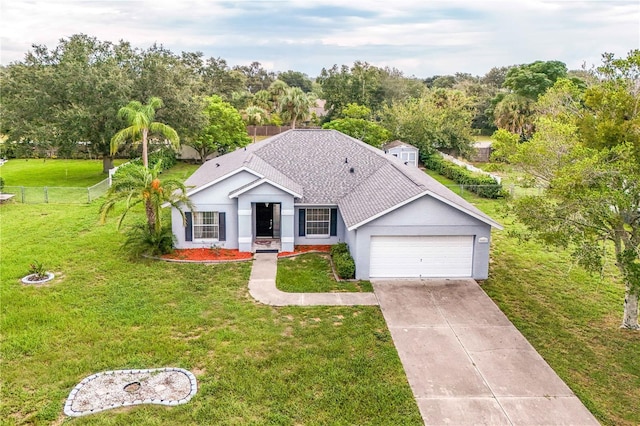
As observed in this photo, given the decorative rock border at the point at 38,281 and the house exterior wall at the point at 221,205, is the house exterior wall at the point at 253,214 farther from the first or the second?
the decorative rock border at the point at 38,281

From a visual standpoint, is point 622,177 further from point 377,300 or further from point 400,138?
point 400,138

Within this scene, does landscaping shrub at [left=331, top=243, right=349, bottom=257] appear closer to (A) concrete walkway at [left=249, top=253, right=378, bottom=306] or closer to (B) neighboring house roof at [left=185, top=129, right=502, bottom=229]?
(B) neighboring house roof at [left=185, top=129, right=502, bottom=229]

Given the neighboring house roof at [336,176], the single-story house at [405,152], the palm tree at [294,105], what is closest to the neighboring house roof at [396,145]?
the single-story house at [405,152]

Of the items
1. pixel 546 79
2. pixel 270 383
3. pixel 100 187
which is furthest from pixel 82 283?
pixel 546 79

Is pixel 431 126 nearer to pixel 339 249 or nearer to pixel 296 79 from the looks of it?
pixel 339 249

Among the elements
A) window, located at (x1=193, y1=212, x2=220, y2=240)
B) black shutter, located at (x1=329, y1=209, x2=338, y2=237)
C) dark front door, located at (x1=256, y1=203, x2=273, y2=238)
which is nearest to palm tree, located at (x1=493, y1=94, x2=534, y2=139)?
black shutter, located at (x1=329, y1=209, x2=338, y2=237)

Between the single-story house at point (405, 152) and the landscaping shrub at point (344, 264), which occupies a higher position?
the single-story house at point (405, 152)
